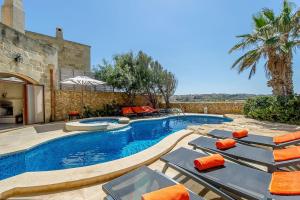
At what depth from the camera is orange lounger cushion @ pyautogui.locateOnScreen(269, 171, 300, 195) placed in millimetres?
1905

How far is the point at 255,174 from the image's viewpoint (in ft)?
8.03

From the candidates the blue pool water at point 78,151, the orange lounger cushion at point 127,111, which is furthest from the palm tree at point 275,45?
the orange lounger cushion at point 127,111

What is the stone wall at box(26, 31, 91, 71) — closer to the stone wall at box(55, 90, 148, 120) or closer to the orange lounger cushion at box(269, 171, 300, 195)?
the stone wall at box(55, 90, 148, 120)

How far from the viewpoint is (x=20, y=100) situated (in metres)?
11.1

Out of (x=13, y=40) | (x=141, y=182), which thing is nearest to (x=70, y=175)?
(x=141, y=182)

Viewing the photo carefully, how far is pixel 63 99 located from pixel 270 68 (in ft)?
44.4

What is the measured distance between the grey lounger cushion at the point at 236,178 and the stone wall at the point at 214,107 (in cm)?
1305

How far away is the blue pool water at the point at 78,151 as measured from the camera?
4332mm

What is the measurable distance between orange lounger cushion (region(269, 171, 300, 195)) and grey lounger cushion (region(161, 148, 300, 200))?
0.20 feet

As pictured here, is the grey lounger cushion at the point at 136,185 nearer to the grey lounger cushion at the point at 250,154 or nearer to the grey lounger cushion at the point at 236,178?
the grey lounger cushion at the point at 236,178

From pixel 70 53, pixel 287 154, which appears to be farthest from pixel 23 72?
pixel 70 53

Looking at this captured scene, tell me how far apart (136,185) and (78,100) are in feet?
36.7

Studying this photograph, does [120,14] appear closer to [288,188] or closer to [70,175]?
[70,175]

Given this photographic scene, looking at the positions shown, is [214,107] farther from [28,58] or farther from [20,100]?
[20,100]
